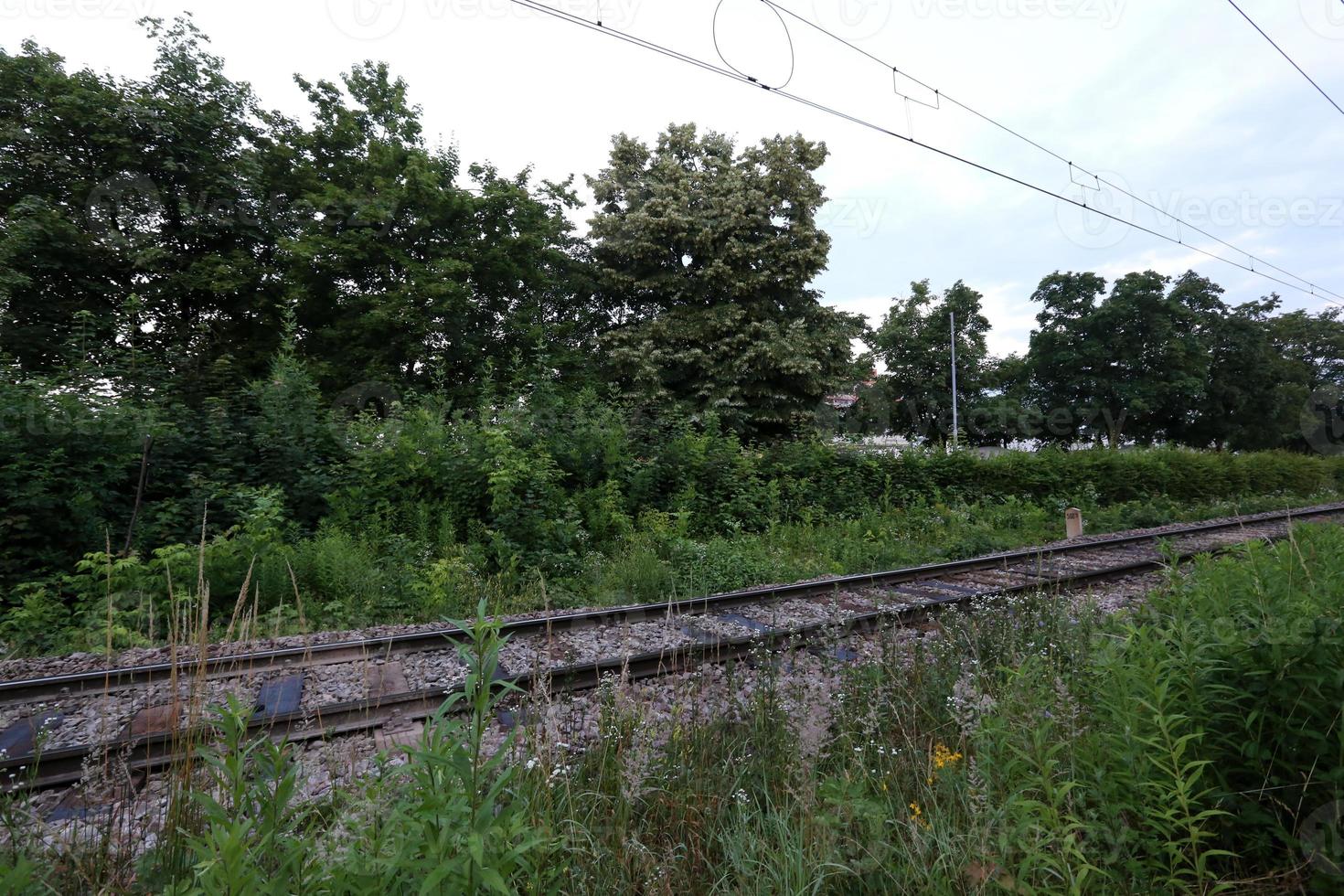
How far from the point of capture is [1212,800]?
204 centimetres

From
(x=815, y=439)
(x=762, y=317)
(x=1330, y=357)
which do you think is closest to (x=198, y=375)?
(x=815, y=439)

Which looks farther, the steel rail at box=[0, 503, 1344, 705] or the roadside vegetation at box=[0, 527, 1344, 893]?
the steel rail at box=[0, 503, 1344, 705]

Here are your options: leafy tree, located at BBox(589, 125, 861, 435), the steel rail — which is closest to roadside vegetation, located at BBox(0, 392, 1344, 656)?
the steel rail

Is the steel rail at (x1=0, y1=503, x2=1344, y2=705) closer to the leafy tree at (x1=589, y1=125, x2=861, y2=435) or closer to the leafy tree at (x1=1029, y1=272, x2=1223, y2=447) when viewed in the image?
the leafy tree at (x1=589, y1=125, x2=861, y2=435)

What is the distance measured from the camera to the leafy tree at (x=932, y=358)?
3928 centimetres

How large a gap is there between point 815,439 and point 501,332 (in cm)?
949

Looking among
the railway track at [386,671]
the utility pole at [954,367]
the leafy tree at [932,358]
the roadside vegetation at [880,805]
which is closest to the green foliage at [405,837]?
the roadside vegetation at [880,805]

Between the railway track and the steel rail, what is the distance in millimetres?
15

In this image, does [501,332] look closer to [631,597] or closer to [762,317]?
[762,317]

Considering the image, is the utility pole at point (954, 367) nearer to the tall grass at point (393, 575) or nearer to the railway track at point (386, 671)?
the tall grass at point (393, 575)

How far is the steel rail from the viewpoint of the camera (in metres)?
3.99

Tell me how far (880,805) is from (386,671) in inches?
140

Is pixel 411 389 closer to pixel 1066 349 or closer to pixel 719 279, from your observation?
pixel 719 279

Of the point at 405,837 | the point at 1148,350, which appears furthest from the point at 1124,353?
the point at 405,837
